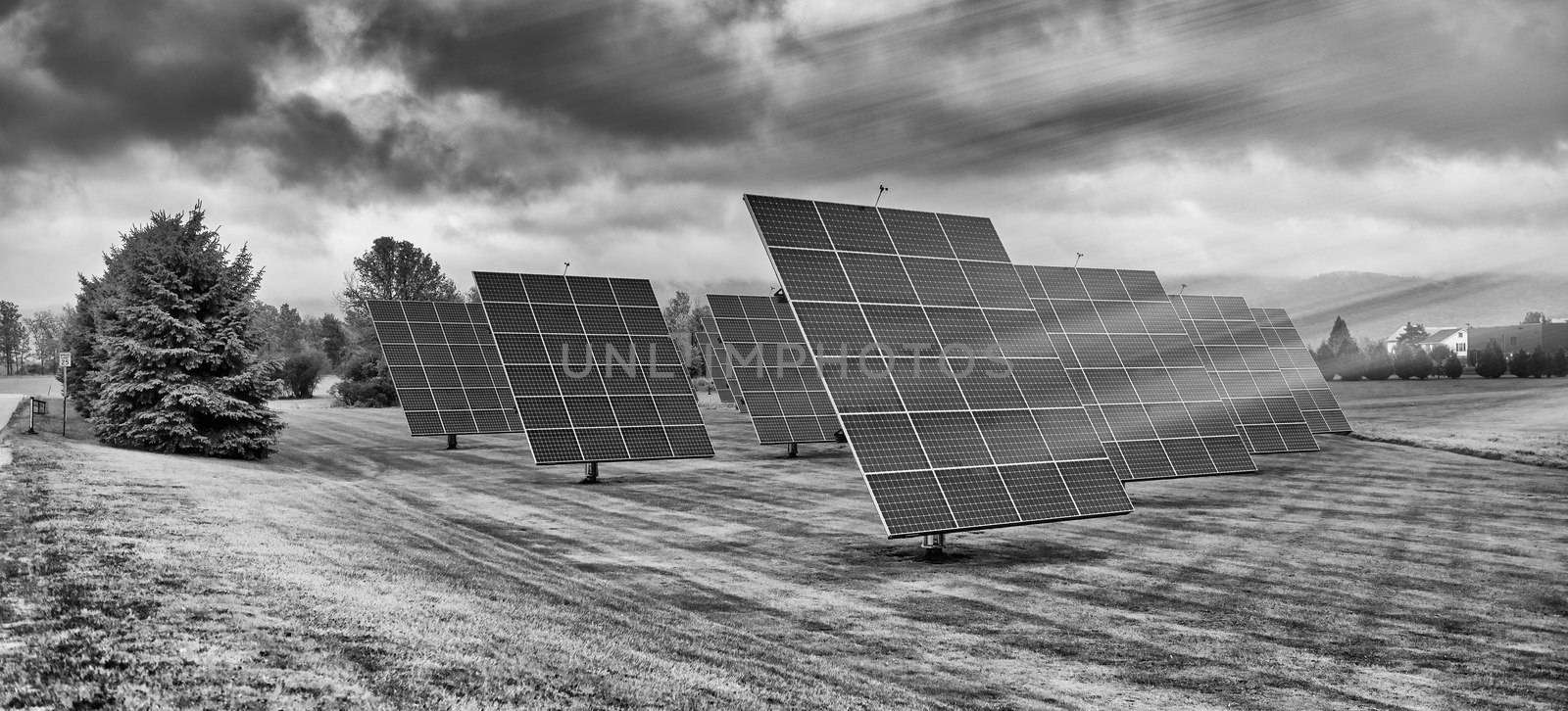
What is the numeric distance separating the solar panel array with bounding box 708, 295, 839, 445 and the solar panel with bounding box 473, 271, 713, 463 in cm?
685

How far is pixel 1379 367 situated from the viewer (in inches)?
3949

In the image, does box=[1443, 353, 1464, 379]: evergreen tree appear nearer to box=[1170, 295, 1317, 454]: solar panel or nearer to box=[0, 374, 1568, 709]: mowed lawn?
box=[1170, 295, 1317, 454]: solar panel

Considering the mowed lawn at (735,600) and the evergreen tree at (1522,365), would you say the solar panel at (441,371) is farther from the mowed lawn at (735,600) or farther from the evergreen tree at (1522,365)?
the evergreen tree at (1522,365)

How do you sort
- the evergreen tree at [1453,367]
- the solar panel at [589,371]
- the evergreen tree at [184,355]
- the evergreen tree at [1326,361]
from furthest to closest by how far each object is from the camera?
the evergreen tree at [1326,361], the evergreen tree at [1453,367], the evergreen tree at [184,355], the solar panel at [589,371]

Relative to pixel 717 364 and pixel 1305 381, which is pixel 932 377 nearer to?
pixel 1305 381

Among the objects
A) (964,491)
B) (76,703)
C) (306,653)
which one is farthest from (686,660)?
(964,491)

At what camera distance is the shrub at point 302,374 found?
102062 mm

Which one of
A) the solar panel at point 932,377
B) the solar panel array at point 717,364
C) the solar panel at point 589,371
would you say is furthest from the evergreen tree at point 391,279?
the solar panel at point 932,377

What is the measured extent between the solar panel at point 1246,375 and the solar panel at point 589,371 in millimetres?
19367

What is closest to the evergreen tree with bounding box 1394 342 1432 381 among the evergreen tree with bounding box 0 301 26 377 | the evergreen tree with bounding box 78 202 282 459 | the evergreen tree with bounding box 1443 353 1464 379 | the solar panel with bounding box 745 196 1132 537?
the evergreen tree with bounding box 1443 353 1464 379

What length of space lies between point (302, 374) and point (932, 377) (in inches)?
3951

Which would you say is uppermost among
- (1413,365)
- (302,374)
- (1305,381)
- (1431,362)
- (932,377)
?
(302,374)

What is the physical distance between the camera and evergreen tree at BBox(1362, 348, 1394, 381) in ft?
323

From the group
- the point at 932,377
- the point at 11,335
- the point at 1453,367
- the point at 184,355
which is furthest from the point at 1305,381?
the point at 11,335
